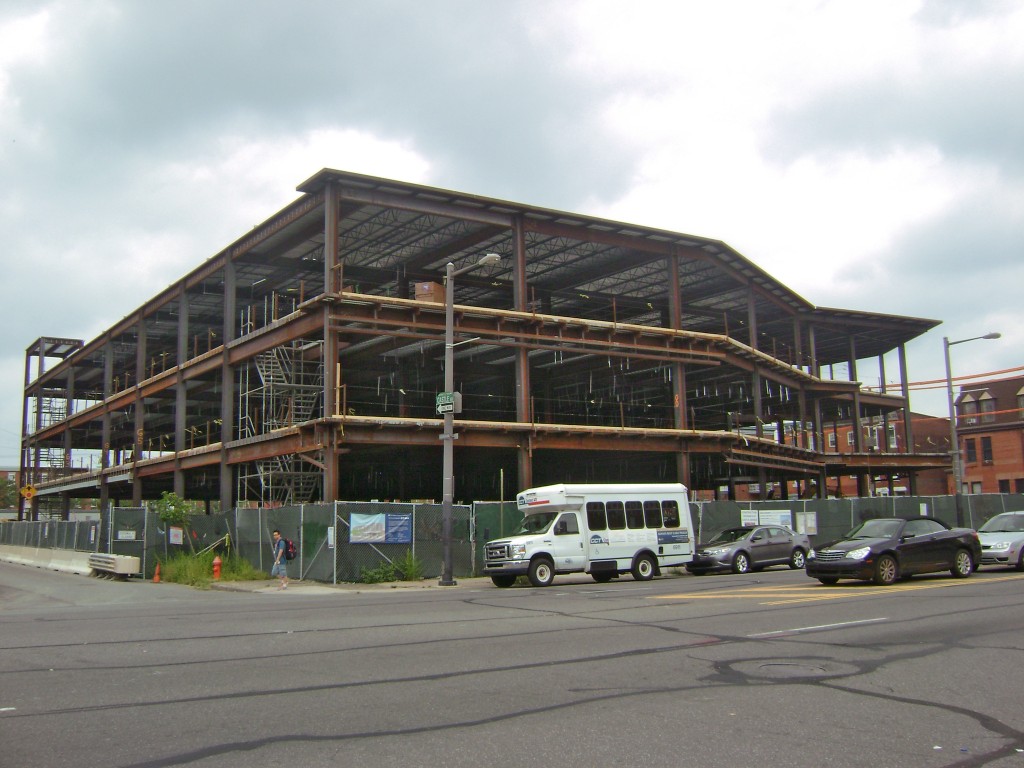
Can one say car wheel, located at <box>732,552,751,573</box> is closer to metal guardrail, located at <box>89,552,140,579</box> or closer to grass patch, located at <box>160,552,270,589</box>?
grass patch, located at <box>160,552,270,589</box>

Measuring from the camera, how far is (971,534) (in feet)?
66.7

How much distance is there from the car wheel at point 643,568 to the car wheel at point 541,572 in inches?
108

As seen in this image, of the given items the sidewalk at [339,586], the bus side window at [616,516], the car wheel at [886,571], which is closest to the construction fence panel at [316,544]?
the sidewalk at [339,586]

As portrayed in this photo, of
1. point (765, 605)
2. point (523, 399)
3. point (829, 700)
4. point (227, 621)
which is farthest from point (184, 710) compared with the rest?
point (523, 399)

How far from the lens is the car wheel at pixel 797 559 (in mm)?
27625

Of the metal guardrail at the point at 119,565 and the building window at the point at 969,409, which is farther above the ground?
the building window at the point at 969,409

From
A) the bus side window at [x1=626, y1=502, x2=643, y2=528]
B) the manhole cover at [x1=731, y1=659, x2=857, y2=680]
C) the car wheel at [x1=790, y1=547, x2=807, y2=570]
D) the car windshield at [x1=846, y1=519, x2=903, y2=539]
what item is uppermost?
the bus side window at [x1=626, y1=502, x2=643, y2=528]

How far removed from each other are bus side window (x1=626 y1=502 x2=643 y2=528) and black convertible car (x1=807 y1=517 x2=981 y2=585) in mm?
5990

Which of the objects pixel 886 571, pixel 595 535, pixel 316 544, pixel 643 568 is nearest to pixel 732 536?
pixel 643 568

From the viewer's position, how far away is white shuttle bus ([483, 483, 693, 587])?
74.0 feet

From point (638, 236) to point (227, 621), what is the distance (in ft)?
91.8

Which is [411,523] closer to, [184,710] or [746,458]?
[184,710]

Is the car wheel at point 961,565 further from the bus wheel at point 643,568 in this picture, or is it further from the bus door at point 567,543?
the bus door at point 567,543

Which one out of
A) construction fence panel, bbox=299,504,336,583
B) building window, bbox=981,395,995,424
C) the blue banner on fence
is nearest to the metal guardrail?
construction fence panel, bbox=299,504,336,583
